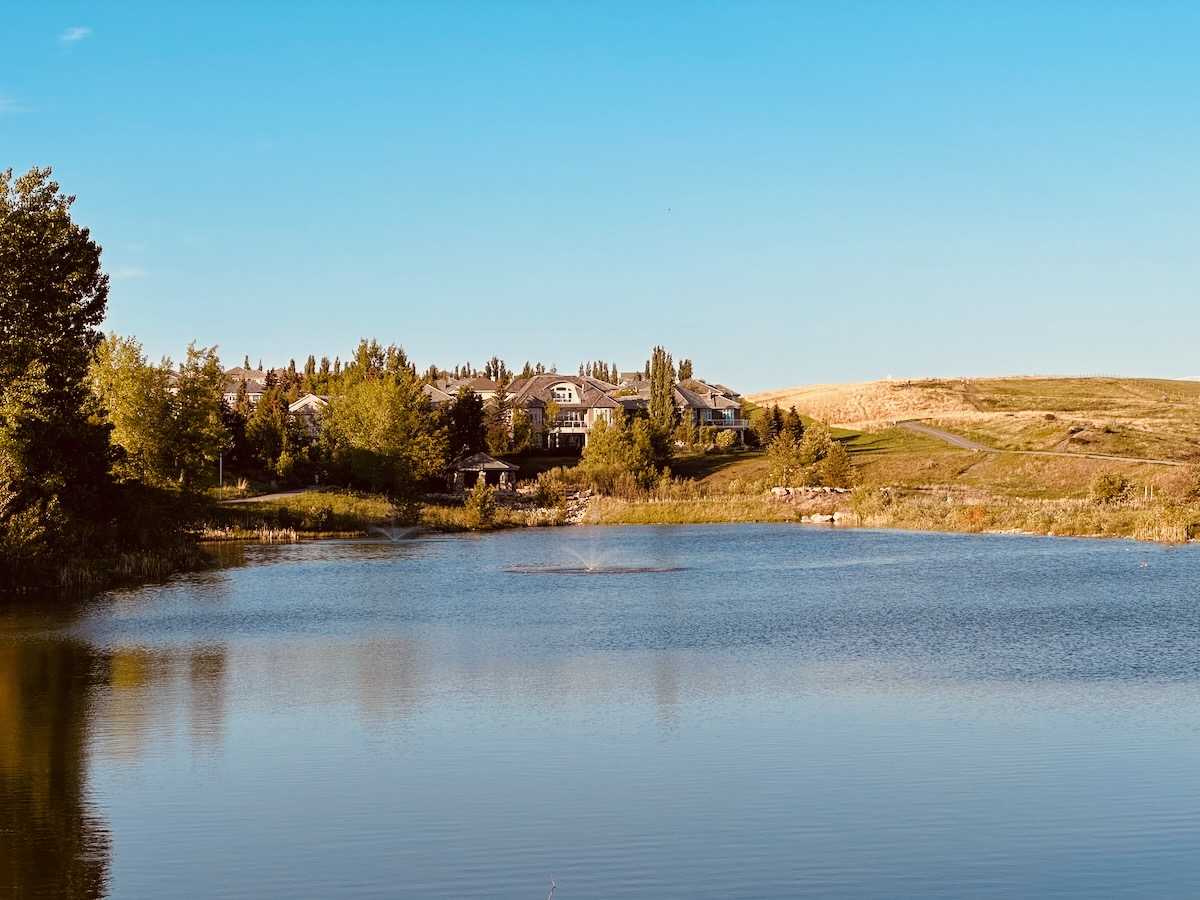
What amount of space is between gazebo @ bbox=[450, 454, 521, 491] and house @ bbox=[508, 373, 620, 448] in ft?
106

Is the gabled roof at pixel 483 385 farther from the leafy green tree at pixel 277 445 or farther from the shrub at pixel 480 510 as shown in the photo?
the shrub at pixel 480 510

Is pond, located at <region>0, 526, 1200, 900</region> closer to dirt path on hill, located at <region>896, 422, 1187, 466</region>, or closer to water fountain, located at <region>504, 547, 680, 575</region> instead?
water fountain, located at <region>504, 547, 680, 575</region>

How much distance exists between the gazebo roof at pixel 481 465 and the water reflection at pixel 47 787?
82525mm

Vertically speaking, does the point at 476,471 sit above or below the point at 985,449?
below

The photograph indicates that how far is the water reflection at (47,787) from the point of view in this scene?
50.0 ft

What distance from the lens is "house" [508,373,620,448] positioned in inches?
6216

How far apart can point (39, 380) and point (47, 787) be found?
115 feet

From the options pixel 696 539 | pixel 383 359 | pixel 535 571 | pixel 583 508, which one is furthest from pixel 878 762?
pixel 383 359

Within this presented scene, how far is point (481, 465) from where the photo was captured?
115500 millimetres

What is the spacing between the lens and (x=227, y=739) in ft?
75.9

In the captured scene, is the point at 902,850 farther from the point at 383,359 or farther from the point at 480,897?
the point at 383,359

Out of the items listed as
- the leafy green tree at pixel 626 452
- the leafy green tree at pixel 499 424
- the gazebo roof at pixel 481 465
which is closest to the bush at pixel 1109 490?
the leafy green tree at pixel 626 452

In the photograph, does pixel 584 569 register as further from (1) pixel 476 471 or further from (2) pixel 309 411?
(2) pixel 309 411

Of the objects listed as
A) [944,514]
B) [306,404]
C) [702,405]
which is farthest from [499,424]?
[944,514]
